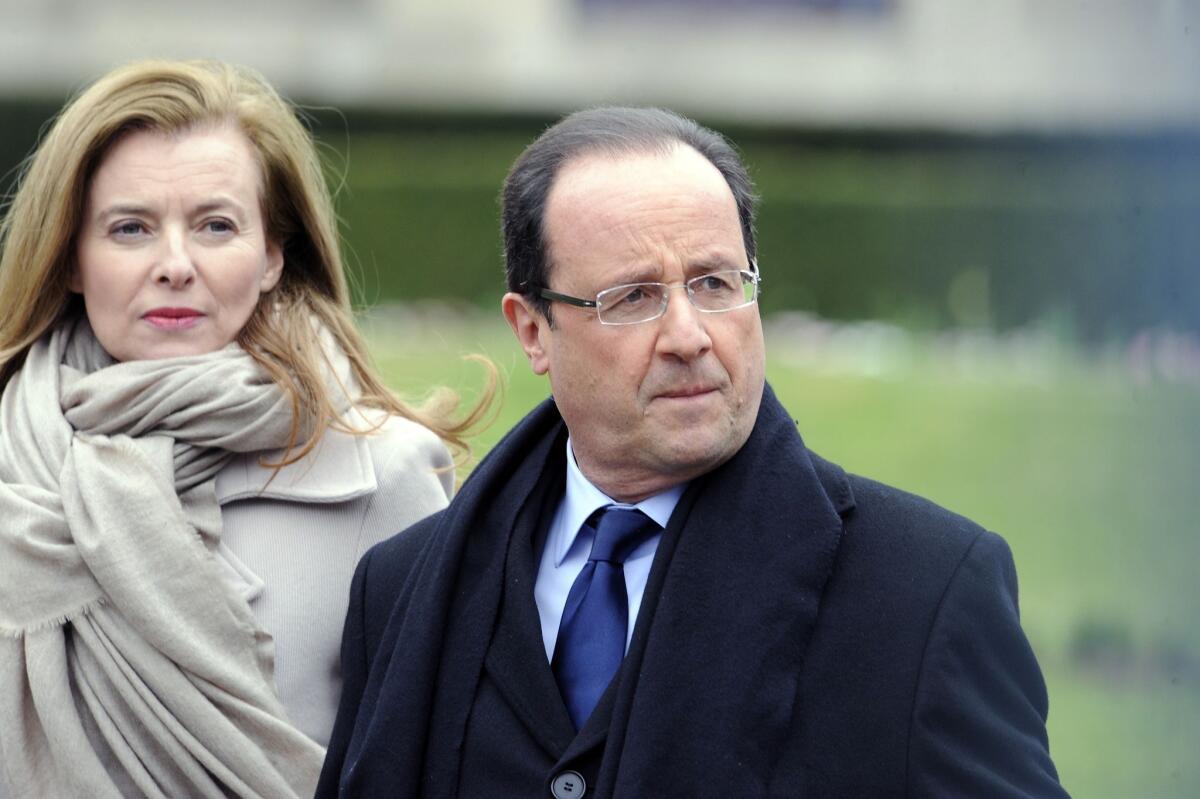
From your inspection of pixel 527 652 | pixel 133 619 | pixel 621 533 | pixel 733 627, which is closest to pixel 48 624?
pixel 133 619

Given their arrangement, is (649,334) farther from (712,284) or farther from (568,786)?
(568,786)

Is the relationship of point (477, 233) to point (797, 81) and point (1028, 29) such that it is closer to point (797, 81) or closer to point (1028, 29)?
point (1028, 29)

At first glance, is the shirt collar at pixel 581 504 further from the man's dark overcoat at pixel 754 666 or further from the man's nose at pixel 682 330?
the man's nose at pixel 682 330

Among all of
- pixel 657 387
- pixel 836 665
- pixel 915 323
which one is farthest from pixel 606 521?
pixel 915 323

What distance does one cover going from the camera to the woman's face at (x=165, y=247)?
131 inches

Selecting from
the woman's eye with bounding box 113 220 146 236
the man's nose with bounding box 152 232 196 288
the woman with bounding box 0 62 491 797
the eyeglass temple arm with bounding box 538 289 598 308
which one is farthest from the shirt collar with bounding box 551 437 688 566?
the woman's eye with bounding box 113 220 146 236

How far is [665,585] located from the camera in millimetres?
2506

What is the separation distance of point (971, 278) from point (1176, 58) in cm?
1046

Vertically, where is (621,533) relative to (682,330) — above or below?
below

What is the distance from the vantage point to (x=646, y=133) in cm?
272

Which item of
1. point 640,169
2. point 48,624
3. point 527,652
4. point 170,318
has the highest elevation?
point 640,169

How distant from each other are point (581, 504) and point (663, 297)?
1.22 feet

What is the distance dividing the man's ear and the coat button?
2.15ft

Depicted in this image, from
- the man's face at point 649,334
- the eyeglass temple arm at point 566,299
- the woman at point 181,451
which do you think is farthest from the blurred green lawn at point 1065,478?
the eyeglass temple arm at point 566,299
